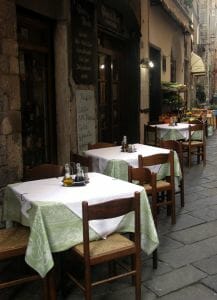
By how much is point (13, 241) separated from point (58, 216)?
458mm

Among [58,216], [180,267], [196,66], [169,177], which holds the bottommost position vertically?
[180,267]

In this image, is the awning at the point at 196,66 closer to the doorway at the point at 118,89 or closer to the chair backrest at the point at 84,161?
the doorway at the point at 118,89

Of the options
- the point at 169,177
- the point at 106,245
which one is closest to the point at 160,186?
the point at 169,177

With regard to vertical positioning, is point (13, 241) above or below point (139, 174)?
below

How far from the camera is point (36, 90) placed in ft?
19.8

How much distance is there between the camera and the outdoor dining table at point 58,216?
302 centimetres

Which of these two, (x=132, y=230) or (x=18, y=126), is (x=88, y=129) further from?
(x=132, y=230)

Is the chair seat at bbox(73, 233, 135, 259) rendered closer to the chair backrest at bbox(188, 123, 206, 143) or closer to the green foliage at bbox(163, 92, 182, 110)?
the chair backrest at bbox(188, 123, 206, 143)

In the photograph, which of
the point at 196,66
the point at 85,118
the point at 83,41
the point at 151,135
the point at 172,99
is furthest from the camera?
the point at 196,66

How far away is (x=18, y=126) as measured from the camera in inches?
199

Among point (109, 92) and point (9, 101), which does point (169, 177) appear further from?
point (109, 92)

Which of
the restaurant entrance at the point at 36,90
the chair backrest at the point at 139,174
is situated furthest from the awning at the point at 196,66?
the chair backrest at the point at 139,174

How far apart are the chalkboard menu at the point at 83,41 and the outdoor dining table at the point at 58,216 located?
348 cm

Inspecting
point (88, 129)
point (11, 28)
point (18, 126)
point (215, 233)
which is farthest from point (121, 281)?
point (88, 129)
